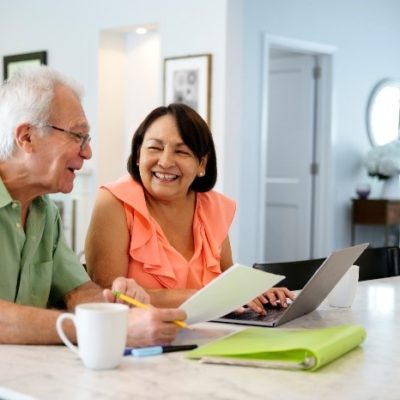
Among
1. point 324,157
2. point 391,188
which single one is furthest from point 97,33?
point 391,188

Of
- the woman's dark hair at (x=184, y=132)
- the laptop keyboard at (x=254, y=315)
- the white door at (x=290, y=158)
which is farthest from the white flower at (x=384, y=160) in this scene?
the laptop keyboard at (x=254, y=315)

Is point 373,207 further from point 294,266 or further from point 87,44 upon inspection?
point 294,266

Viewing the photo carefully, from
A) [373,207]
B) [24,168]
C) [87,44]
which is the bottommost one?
[373,207]

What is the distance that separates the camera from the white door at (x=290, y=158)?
20.4 feet

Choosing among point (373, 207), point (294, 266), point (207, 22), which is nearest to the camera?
point (294, 266)

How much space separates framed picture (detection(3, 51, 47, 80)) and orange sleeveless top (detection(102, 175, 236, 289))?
407 centimetres

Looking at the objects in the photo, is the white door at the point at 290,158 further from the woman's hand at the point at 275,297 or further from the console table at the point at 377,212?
the woman's hand at the point at 275,297

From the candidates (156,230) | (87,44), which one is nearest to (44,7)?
(87,44)

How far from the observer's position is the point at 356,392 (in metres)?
1.19

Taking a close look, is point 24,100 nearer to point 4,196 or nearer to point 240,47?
point 4,196

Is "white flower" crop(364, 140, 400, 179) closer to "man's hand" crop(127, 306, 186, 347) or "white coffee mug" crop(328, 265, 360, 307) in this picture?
"white coffee mug" crop(328, 265, 360, 307)

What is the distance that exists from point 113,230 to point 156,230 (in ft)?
0.44

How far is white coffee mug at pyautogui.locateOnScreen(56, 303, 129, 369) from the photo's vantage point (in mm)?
1248

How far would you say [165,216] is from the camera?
222cm
